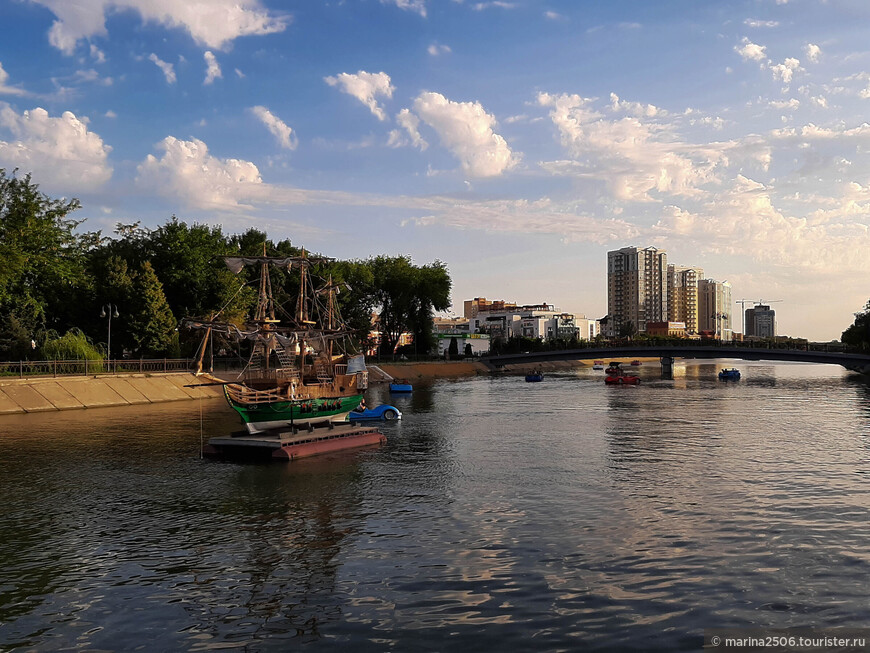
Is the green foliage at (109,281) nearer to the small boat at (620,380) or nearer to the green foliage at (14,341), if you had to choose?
the green foliage at (14,341)

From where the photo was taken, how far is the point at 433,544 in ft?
67.5

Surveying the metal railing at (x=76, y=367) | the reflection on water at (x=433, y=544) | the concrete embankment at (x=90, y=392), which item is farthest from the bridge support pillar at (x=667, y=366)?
the metal railing at (x=76, y=367)

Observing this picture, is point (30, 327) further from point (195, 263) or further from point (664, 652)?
point (664, 652)

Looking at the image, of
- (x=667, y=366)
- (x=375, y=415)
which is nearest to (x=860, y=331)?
(x=667, y=366)

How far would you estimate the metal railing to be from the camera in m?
64.4

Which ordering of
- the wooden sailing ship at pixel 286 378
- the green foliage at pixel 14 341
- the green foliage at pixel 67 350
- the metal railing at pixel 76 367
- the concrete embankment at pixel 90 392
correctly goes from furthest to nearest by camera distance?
the green foliage at pixel 14 341 → the green foliage at pixel 67 350 → the metal railing at pixel 76 367 → the concrete embankment at pixel 90 392 → the wooden sailing ship at pixel 286 378

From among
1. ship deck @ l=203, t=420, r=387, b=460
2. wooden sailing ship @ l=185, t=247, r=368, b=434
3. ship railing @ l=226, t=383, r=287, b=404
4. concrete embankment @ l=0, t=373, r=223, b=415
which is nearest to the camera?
ship deck @ l=203, t=420, r=387, b=460

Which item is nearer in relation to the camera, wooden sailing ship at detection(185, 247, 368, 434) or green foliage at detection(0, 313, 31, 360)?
wooden sailing ship at detection(185, 247, 368, 434)

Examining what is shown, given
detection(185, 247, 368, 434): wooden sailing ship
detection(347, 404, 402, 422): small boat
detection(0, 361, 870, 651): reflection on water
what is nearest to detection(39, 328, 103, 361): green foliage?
detection(185, 247, 368, 434): wooden sailing ship

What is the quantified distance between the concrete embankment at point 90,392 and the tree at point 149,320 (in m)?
10.6

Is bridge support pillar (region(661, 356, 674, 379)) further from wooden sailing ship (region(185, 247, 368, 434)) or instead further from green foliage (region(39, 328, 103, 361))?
green foliage (region(39, 328, 103, 361))

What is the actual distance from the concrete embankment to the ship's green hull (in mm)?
15820

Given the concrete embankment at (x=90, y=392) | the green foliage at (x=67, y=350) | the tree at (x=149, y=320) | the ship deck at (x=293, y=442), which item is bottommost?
the ship deck at (x=293, y=442)

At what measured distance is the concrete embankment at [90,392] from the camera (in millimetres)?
58469
